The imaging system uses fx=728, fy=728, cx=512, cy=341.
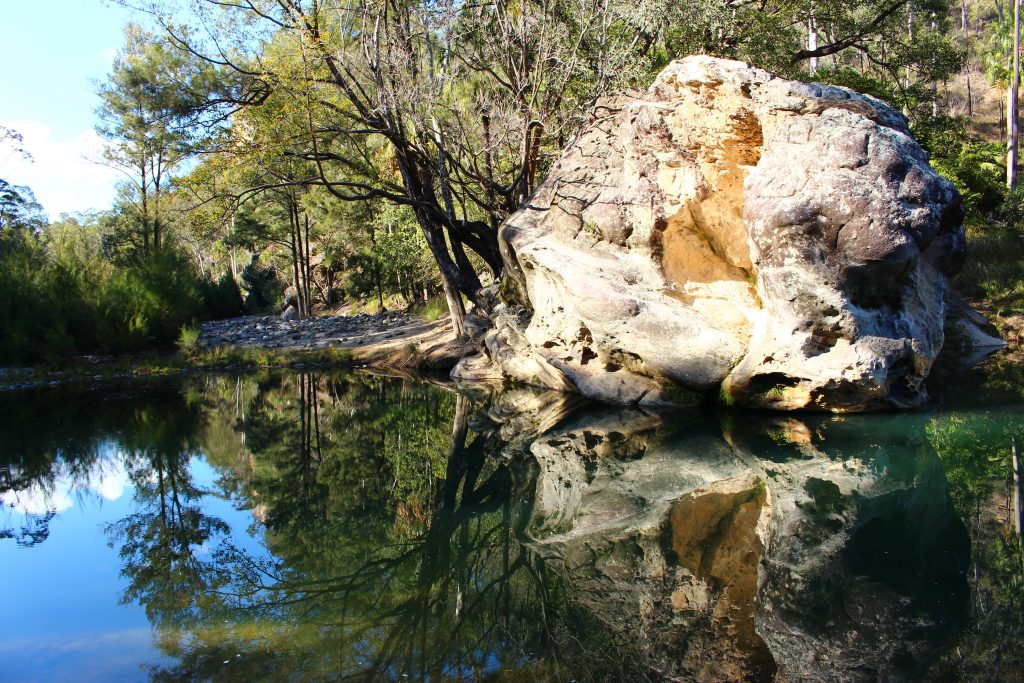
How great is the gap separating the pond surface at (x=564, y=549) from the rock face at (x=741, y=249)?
885 mm

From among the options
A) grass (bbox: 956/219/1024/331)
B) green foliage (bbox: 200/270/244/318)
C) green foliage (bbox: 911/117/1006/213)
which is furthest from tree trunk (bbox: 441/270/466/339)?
green foliage (bbox: 200/270/244/318)

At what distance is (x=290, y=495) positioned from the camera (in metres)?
7.96

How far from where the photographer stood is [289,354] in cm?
2038

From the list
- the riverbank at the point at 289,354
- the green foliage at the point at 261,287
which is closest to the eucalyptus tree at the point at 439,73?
the riverbank at the point at 289,354

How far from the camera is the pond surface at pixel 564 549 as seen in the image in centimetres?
424

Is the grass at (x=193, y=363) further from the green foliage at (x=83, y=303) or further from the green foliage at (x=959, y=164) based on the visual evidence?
the green foliage at (x=959, y=164)

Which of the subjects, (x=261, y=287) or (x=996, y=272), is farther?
(x=261, y=287)

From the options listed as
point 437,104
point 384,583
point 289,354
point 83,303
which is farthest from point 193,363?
point 384,583

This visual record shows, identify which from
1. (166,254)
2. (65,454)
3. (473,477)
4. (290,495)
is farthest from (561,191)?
(166,254)

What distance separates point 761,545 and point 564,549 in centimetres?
154

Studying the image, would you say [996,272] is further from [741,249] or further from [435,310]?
[435,310]

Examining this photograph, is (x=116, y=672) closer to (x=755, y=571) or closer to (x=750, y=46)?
(x=755, y=571)

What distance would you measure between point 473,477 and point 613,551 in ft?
9.46

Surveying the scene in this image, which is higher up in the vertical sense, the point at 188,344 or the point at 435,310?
the point at 435,310
